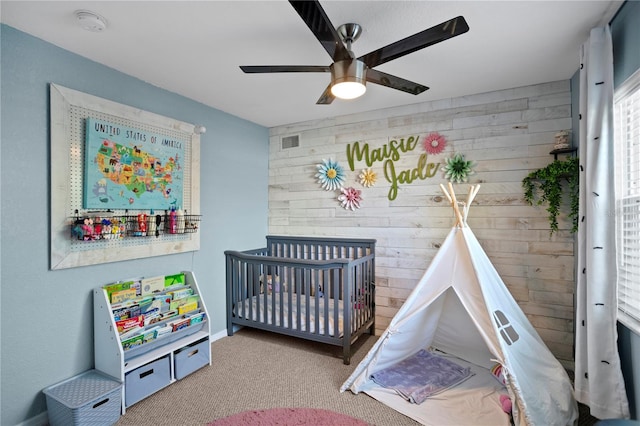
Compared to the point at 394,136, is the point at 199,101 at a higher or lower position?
higher

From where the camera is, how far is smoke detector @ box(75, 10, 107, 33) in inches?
66.9

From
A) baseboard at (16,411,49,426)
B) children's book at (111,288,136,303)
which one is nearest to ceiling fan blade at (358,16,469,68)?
children's book at (111,288,136,303)

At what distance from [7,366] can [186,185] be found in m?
1.68

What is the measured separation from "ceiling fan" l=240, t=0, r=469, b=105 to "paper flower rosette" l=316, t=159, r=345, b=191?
61.6 inches

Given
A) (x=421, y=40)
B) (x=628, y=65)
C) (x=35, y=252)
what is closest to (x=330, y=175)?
(x=421, y=40)

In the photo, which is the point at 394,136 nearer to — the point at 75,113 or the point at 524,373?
the point at 524,373

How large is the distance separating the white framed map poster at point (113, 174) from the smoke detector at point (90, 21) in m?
0.50

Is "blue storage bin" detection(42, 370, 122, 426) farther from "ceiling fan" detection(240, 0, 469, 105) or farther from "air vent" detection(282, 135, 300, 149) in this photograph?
"air vent" detection(282, 135, 300, 149)

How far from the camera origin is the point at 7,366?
1821 mm

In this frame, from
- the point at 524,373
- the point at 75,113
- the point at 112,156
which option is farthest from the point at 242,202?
the point at 524,373

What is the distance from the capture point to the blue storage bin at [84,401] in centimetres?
181

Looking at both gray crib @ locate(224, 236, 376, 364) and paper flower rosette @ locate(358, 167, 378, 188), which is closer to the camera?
gray crib @ locate(224, 236, 376, 364)

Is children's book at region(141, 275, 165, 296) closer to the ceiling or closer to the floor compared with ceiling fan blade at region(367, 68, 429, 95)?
closer to the floor

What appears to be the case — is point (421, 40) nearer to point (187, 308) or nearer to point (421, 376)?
point (421, 376)
